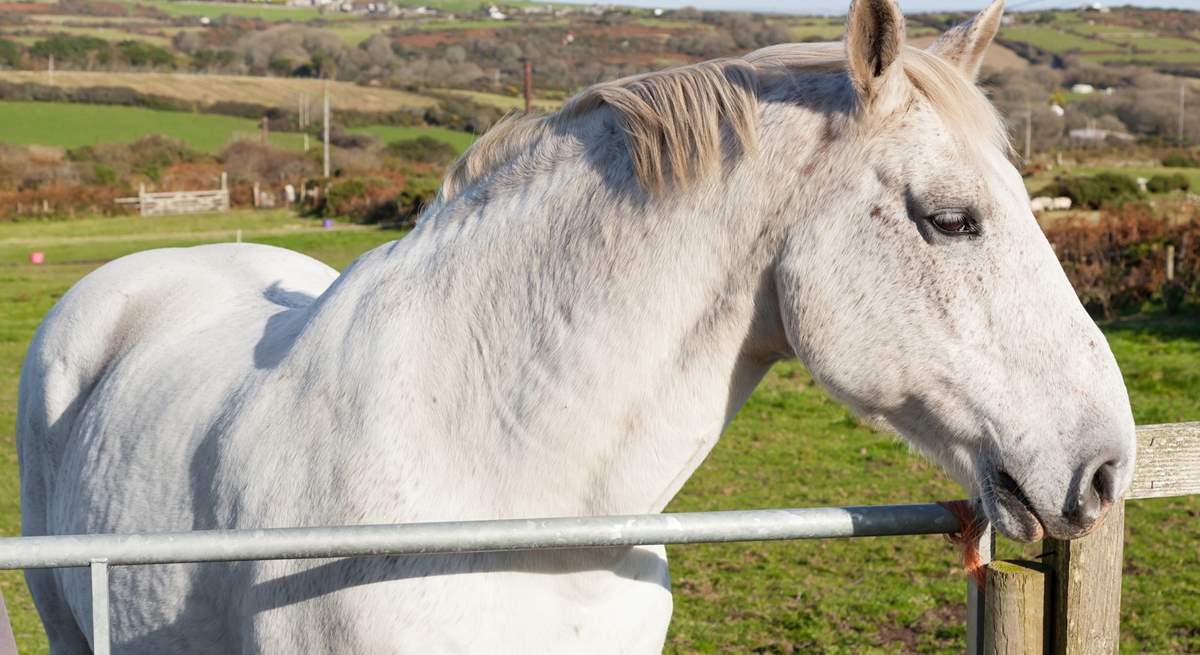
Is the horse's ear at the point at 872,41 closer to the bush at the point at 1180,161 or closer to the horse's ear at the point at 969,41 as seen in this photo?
the horse's ear at the point at 969,41

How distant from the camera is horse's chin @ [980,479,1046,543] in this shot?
6.23ft

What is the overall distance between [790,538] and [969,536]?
408 mm

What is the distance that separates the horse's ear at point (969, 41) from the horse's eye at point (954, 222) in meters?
0.50

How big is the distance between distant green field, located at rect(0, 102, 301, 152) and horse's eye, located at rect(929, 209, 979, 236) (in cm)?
6659

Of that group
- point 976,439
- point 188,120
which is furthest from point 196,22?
point 976,439

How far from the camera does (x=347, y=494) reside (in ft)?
7.11

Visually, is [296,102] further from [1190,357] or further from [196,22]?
[1190,357]

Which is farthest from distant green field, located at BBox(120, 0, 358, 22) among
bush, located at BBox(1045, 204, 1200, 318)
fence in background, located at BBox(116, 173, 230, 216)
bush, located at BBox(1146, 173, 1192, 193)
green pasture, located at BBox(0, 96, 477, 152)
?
bush, located at BBox(1045, 204, 1200, 318)

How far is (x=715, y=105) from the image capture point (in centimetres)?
206

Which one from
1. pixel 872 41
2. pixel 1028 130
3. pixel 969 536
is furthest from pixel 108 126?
pixel 969 536

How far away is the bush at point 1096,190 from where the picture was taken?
31.9 meters

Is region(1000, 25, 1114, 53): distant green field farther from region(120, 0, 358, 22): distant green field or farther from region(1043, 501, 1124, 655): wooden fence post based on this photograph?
region(1043, 501, 1124, 655): wooden fence post

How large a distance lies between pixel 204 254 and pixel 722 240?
255cm

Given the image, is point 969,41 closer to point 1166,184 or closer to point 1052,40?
point 1166,184
